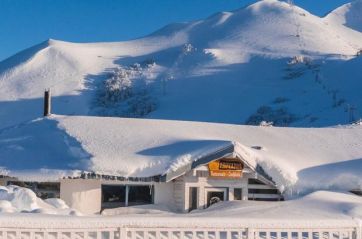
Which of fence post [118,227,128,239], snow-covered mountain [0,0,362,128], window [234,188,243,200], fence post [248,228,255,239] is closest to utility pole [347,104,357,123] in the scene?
snow-covered mountain [0,0,362,128]

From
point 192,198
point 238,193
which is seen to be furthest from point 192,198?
point 238,193

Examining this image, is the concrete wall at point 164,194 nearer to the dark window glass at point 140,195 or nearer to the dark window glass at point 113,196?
the dark window glass at point 140,195

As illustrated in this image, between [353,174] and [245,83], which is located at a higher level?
[245,83]

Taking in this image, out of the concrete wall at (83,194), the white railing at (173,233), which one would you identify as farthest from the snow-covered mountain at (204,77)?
the white railing at (173,233)

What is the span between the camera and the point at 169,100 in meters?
80.8

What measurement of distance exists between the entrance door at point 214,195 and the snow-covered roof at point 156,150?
1233 millimetres

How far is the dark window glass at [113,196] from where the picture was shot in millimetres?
19797

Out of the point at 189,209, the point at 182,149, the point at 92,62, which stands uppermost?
the point at 92,62

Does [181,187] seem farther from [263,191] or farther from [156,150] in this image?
[263,191]

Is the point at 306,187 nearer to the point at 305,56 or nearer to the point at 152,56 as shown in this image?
the point at 305,56

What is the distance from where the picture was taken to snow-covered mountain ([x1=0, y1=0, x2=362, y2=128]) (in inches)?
2729

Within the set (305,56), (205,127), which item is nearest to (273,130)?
(205,127)

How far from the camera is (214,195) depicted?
20.4 meters

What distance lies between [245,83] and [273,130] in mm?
57992
